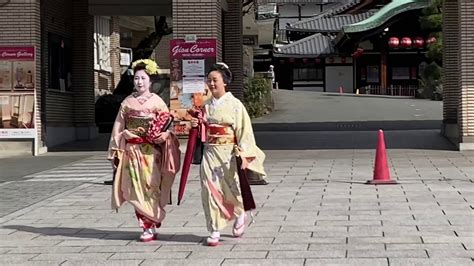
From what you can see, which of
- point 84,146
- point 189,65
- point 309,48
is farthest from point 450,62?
point 309,48

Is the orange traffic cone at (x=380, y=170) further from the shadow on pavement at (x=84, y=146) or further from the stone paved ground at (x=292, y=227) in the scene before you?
the shadow on pavement at (x=84, y=146)

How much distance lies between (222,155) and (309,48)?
1743 inches

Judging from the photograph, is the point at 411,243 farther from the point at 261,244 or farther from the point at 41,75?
the point at 41,75

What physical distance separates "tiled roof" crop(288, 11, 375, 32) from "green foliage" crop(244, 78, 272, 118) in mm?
22175

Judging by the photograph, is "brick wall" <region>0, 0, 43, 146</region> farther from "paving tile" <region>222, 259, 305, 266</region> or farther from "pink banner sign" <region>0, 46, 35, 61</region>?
"paving tile" <region>222, 259, 305, 266</region>

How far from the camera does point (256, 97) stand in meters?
31.3

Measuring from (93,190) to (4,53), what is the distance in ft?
21.6

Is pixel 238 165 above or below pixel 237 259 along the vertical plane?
above

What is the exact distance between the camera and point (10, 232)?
8.69 m

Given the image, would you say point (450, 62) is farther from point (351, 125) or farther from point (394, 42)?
point (394, 42)

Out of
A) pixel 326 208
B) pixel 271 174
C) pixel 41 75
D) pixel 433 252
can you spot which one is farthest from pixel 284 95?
pixel 433 252

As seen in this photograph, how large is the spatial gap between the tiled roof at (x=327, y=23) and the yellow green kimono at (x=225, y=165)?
154ft

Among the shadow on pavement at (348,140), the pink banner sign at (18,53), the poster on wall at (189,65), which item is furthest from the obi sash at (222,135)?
the pink banner sign at (18,53)

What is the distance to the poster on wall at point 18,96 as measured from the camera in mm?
17391
